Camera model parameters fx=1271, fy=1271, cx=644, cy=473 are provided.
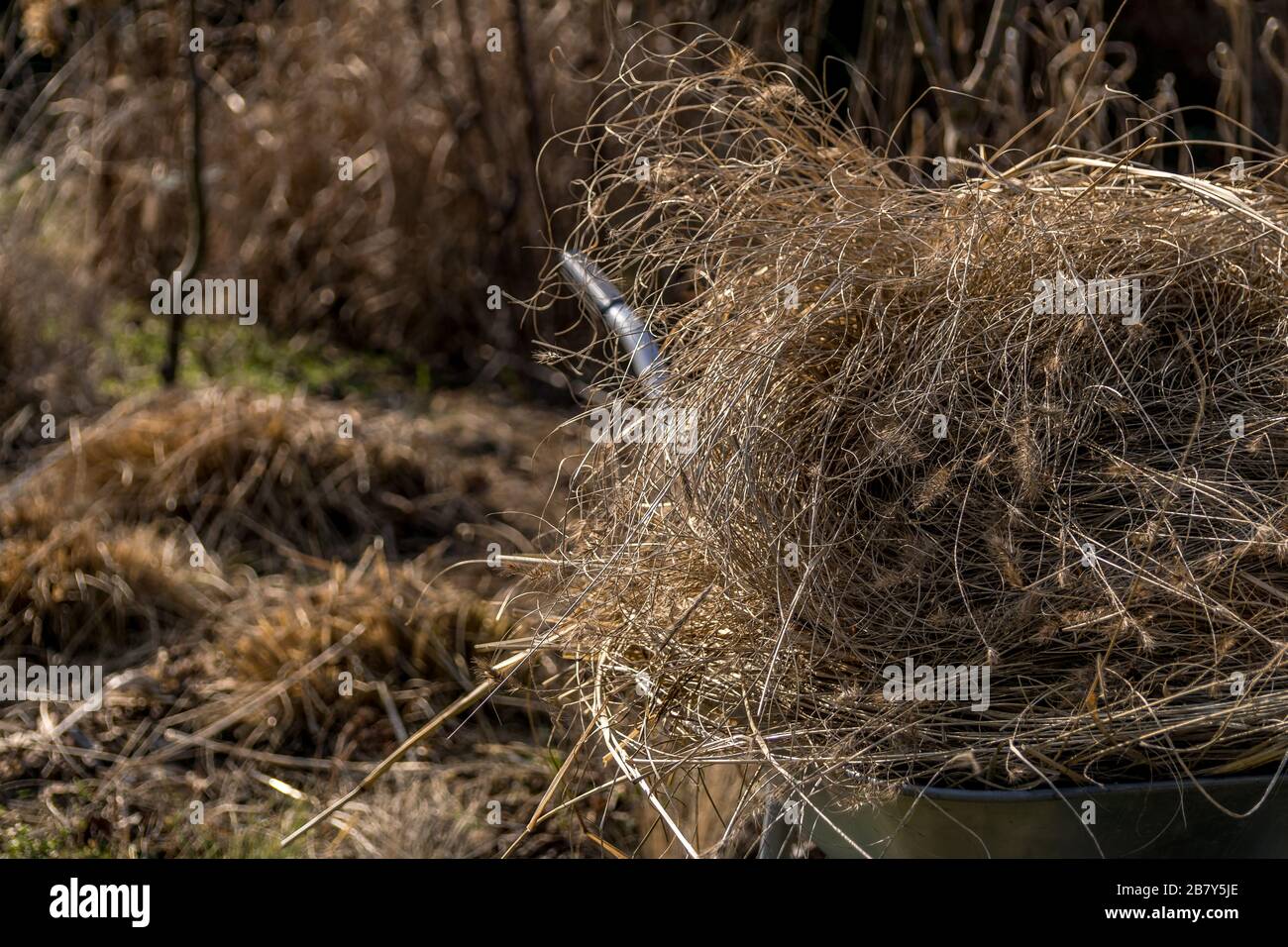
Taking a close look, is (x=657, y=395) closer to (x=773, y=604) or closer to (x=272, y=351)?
(x=773, y=604)

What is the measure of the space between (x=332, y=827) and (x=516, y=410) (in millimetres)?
2340

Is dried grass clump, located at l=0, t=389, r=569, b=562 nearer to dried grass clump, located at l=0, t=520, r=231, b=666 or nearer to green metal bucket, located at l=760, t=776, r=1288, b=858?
dried grass clump, located at l=0, t=520, r=231, b=666

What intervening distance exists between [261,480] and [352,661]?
896 mm

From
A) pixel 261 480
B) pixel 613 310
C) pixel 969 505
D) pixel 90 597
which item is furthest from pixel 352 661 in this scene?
pixel 969 505

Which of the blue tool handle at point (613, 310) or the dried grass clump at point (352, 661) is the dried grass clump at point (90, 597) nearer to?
the dried grass clump at point (352, 661)

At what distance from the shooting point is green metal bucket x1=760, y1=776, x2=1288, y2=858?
1173mm

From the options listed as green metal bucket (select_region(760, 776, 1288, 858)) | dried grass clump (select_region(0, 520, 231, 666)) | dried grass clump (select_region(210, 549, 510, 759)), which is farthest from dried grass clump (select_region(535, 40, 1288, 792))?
dried grass clump (select_region(0, 520, 231, 666))

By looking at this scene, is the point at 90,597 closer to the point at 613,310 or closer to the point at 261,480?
the point at 261,480

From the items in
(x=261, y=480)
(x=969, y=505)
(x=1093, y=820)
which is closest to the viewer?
(x=1093, y=820)

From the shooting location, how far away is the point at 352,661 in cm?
264

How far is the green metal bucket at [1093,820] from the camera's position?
46.2 inches

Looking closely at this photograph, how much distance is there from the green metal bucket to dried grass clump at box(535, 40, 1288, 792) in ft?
0.09

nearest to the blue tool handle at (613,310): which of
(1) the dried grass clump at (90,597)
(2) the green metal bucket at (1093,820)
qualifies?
(2) the green metal bucket at (1093,820)

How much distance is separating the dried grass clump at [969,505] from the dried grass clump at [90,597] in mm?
1674
